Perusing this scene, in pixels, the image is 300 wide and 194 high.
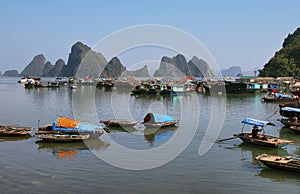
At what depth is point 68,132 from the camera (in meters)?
21.9

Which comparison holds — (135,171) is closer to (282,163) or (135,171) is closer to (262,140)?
(282,163)

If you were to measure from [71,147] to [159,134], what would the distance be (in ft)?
23.2

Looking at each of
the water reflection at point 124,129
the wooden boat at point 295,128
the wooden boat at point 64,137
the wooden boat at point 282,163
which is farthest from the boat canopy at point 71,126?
the wooden boat at point 295,128

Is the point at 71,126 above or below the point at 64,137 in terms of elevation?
above

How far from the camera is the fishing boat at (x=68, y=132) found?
21.1 m

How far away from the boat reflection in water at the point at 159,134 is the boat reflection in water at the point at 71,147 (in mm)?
3335

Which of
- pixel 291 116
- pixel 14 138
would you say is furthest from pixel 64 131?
pixel 291 116

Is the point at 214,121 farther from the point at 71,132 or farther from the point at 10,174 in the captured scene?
the point at 10,174

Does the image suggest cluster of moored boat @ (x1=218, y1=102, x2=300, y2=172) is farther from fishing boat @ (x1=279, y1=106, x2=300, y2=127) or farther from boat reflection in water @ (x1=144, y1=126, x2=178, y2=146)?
boat reflection in water @ (x1=144, y1=126, x2=178, y2=146)

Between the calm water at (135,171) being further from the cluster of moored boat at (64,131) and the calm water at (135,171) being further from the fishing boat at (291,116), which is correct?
the fishing boat at (291,116)

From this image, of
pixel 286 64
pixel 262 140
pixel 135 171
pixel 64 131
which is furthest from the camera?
pixel 286 64

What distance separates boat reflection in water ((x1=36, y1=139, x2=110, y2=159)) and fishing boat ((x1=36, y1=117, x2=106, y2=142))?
280mm

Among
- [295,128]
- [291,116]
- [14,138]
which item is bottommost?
[14,138]

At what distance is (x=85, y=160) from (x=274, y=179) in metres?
8.95
